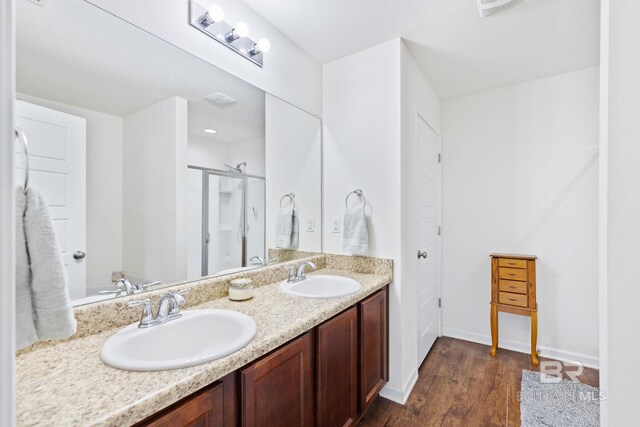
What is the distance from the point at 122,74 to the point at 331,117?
1396 mm

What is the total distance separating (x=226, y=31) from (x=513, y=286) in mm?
2739

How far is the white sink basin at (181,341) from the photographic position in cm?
79

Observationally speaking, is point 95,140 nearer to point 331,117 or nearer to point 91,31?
point 91,31

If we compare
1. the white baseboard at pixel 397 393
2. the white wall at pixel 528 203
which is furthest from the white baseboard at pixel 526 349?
the white baseboard at pixel 397 393

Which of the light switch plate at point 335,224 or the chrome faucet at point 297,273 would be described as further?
the light switch plate at point 335,224

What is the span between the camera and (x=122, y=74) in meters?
1.15

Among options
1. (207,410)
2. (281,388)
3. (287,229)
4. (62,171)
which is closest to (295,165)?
(287,229)

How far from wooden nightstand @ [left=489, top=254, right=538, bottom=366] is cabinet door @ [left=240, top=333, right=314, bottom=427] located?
1.96 metres

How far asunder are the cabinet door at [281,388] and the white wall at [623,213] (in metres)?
0.88

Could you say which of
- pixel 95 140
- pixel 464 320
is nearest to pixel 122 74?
pixel 95 140

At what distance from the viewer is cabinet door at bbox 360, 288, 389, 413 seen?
1.58m

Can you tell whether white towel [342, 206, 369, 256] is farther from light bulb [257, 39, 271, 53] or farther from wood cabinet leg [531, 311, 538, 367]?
wood cabinet leg [531, 311, 538, 367]

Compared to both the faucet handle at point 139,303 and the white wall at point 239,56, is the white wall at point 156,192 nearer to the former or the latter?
the faucet handle at point 139,303
